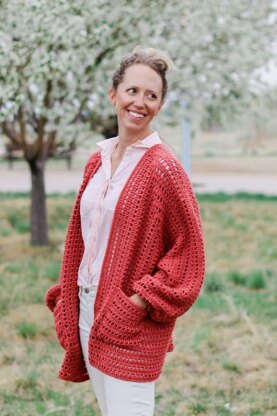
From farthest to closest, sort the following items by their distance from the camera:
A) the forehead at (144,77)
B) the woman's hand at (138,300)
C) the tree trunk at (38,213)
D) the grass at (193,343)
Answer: the tree trunk at (38,213) → the grass at (193,343) → the forehead at (144,77) → the woman's hand at (138,300)

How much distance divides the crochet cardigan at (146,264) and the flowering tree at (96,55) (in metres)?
3.34

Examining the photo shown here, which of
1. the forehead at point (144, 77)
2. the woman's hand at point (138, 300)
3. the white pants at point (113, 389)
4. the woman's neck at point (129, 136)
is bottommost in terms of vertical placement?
the white pants at point (113, 389)

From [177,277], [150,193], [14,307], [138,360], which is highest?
[150,193]

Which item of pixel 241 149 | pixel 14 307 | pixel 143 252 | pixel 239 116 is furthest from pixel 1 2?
pixel 241 149

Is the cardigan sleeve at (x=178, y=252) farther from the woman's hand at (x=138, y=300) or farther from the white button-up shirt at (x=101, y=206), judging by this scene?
the white button-up shirt at (x=101, y=206)

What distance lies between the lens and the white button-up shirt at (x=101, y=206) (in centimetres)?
288

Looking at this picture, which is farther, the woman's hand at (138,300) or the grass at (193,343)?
the grass at (193,343)

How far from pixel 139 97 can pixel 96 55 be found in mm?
5364

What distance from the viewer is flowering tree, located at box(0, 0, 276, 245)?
643 cm

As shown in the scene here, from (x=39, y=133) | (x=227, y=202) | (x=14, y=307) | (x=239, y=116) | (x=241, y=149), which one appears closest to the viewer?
(x=14, y=307)

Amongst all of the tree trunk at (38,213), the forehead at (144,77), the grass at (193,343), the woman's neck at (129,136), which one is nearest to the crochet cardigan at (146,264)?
the woman's neck at (129,136)

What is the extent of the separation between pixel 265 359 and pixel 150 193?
3251 mm

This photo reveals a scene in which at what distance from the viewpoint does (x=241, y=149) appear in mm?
35594

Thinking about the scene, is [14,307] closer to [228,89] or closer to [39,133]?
[39,133]
